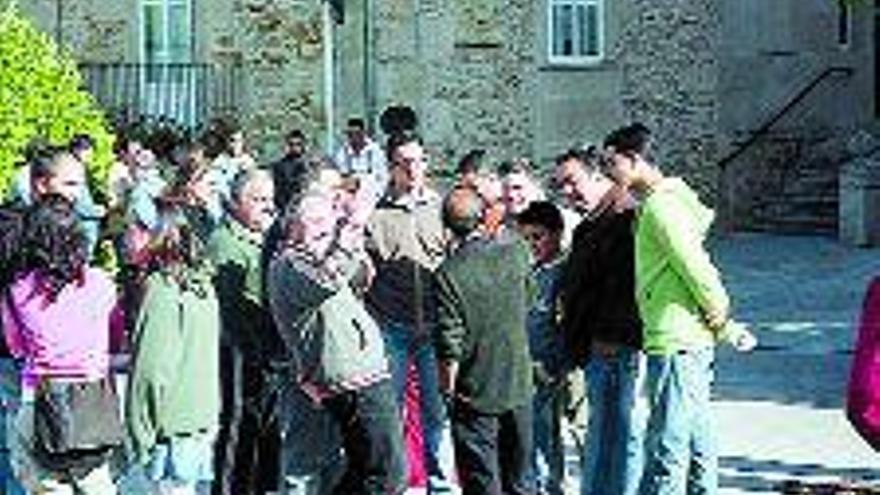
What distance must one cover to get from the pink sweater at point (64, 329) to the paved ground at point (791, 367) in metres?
4.05

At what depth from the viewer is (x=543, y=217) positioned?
1064cm

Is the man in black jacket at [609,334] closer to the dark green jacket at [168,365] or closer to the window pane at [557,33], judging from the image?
the dark green jacket at [168,365]

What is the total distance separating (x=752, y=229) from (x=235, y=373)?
65.8 feet

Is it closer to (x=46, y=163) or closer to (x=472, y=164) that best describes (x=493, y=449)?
(x=472, y=164)

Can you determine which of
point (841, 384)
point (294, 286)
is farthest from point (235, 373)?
point (841, 384)

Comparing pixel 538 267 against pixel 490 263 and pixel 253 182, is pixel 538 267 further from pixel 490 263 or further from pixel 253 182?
pixel 253 182

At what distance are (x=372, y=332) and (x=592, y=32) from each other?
67.1ft

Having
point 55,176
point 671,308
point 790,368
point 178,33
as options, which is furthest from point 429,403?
point 178,33

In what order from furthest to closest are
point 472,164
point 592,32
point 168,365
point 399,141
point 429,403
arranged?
1. point 592,32
2. point 399,141
3. point 472,164
4. point 429,403
5. point 168,365

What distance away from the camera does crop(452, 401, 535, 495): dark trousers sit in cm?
998

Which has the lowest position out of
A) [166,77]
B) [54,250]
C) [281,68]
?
[54,250]

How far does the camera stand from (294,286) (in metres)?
8.86

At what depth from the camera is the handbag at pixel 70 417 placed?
28.8ft

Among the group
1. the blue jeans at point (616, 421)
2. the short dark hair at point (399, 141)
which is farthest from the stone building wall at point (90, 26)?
the blue jeans at point (616, 421)
